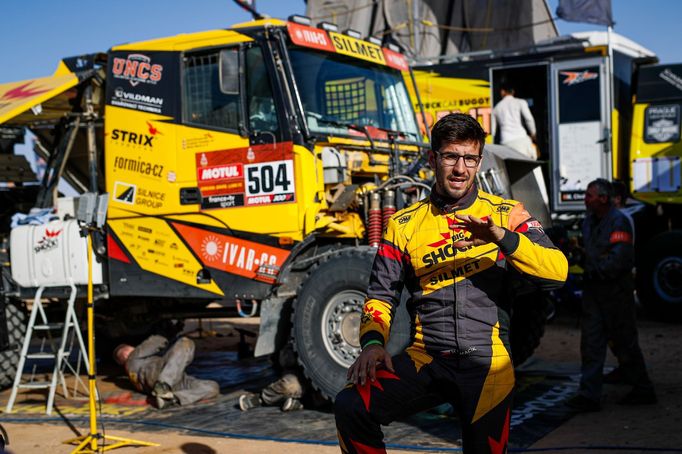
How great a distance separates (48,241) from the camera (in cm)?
794

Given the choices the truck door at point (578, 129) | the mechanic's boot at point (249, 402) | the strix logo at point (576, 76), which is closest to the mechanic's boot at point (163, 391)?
the mechanic's boot at point (249, 402)

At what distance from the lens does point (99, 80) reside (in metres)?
8.01

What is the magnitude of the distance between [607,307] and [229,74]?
372cm

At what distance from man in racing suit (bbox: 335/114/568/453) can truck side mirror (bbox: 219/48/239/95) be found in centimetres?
399

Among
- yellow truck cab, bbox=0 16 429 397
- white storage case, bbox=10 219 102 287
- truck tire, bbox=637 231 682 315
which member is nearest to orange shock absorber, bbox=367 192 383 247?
yellow truck cab, bbox=0 16 429 397

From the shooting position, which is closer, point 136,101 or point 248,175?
point 248,175

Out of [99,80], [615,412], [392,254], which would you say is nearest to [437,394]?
[392,254]

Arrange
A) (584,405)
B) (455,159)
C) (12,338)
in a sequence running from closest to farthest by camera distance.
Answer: (455,159) → (584,405) → (12,338)

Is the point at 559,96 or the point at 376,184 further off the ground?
the point at 559,96

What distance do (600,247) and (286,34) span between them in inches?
126

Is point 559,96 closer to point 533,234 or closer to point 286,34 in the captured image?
point 286,34

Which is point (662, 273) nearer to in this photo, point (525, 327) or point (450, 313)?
point (525, 327)

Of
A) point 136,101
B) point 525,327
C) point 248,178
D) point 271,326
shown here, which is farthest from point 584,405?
point 136,101

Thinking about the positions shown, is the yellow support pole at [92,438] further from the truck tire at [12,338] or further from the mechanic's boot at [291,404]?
the truck tire at [12,338]
